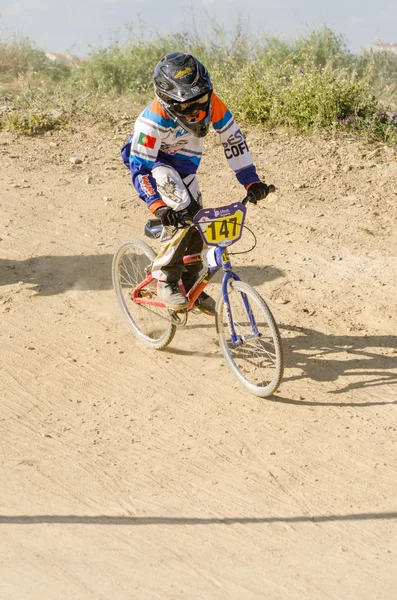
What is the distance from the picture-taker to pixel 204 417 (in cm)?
482

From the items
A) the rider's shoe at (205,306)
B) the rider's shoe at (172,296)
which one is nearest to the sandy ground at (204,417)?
the rider's shoe at (205,306)

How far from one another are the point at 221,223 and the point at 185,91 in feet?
2.66

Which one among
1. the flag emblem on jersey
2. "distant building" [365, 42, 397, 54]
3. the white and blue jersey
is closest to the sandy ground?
the white and blue jersey

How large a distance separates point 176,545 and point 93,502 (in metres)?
0.58

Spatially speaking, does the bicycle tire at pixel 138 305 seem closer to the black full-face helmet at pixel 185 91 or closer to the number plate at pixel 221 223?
the number plate at pixel 221 223

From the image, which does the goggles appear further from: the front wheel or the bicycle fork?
the front wheel

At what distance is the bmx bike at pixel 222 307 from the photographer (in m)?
4.69

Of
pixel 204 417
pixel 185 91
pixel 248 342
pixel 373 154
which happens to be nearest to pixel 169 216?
pixel 185 91

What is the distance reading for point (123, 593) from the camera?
329cm

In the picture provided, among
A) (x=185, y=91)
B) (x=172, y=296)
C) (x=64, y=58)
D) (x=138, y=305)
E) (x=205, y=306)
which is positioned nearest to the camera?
(x=185, y=91)

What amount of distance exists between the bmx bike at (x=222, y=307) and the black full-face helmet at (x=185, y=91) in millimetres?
574

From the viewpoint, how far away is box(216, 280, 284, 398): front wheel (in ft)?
15.5

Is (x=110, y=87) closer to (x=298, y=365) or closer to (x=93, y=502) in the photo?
(x=298, y=365)

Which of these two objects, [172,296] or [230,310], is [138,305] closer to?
[172,296]
